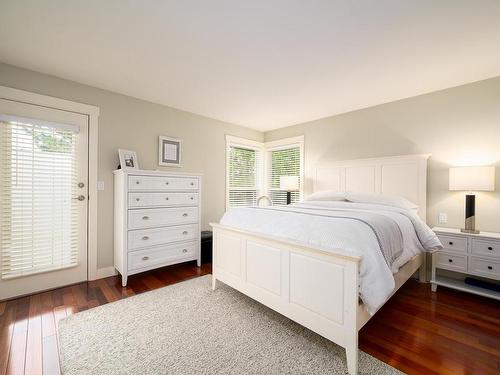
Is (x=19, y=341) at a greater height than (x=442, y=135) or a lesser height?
lesser

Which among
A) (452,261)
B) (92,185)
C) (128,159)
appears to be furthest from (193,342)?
(452,261)

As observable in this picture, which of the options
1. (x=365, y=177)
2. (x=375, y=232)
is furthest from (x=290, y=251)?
(x=365, y=177)

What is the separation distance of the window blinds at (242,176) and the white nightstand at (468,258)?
304 cm

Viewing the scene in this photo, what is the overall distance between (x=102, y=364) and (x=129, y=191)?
1.67 metres

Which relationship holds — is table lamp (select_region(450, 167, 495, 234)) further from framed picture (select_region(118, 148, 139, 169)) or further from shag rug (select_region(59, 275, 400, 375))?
framed picture (select_region(118, 148, 139, 169))

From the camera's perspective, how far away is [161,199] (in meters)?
2.90

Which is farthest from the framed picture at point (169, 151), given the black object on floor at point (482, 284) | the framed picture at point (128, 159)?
the black object on floor at point (482, 284)

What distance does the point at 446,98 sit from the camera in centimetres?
279

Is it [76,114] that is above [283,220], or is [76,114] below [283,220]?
above

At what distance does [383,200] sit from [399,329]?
54.4 inches

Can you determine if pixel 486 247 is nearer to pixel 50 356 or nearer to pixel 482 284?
pixel 482 284

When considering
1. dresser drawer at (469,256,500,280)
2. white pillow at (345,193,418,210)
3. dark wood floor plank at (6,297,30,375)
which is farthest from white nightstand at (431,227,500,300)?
dark wood floor plank at (6,297,30,375)

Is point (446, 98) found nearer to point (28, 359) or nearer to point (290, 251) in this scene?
point (290, 251)

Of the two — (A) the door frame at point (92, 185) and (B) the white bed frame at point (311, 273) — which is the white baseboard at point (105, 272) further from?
(B) the white bed frame at point (311, 273)
